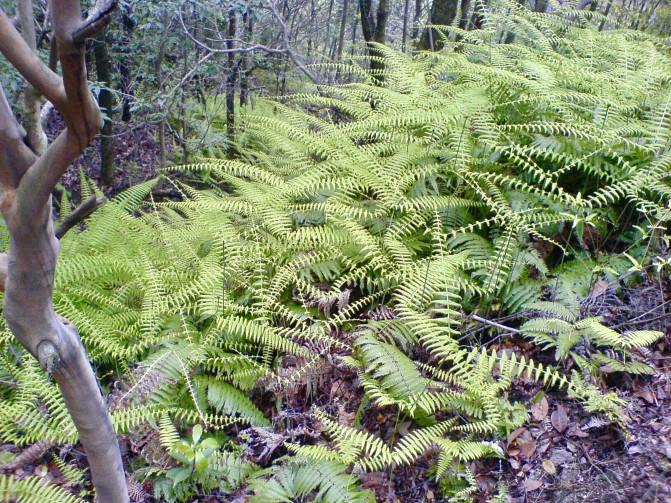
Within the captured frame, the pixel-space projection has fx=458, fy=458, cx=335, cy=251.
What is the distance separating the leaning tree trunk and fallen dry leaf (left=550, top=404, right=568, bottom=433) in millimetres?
2010

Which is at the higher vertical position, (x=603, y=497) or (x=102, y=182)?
(x=603, y=497)

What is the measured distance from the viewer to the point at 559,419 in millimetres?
2305

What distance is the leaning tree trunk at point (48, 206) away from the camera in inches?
36.1

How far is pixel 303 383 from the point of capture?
2.63 m

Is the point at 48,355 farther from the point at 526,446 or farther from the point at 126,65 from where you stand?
the point at 126,65

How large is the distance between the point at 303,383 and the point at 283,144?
2.28 m

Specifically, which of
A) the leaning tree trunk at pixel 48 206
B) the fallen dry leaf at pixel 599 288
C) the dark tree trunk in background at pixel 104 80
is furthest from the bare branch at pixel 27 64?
the dark tree trunk in background at pixel 104 80

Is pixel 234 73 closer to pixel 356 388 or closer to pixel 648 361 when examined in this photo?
pixel 356 388

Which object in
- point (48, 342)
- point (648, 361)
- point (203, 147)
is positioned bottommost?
point (203, 147)

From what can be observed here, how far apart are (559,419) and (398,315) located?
38.7 inches

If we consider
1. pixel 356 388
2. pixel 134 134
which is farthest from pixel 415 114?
pixel 134 134

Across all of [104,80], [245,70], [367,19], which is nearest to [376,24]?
[367,19]

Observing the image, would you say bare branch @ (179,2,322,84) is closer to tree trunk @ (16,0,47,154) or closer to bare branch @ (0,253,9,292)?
tree trunk @ (16,0,47,154)

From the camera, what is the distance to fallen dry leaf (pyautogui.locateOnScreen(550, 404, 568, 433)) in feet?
7.46
